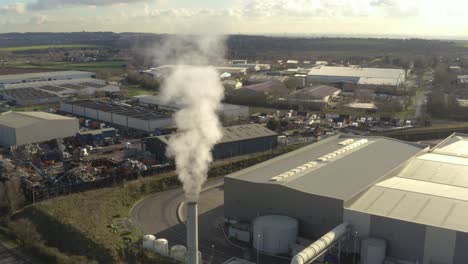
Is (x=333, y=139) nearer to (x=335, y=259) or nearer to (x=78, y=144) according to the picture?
(x=335, y=259)

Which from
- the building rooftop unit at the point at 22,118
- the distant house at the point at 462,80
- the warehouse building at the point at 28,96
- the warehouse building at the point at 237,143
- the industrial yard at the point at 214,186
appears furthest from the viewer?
the distant house at the point at 462,80

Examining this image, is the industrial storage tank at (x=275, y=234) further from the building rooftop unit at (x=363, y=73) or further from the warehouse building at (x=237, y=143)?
the building rooftop unit at (x=363, y=73)

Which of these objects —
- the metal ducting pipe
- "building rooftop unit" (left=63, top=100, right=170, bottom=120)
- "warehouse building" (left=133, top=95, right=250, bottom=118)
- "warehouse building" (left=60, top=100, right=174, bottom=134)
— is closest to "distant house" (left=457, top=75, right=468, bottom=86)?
"warehouse building" (left=133, top=95, right=250, bottom=118)

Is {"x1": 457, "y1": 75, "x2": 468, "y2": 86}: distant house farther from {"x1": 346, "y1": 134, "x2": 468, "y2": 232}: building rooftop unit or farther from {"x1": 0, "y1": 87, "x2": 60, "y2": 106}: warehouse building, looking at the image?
{"x1": 0, "y1": 87, "x2": 60, "y2": 106}: warehouse building

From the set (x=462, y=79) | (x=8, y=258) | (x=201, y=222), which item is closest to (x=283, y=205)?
(x=201, y=222)

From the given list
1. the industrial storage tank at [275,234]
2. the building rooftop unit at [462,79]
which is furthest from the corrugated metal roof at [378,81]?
the industrial storage tank at [275,234]

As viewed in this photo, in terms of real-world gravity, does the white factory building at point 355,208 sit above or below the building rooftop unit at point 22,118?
below
